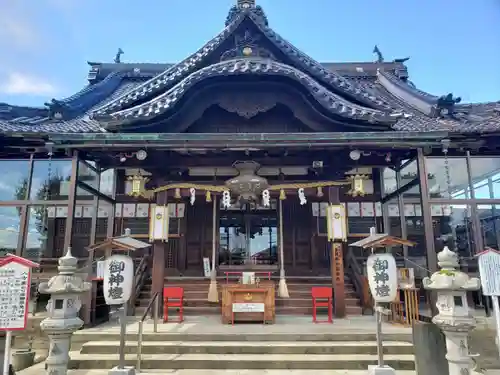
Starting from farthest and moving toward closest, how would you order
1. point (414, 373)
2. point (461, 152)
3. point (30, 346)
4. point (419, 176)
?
1. point (461, 152)
2. point (419, 176)
3. point (30, 346)
4. point (414, 373)

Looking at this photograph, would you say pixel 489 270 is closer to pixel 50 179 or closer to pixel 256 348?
pixel 256 348

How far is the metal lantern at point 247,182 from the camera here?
10367 mm

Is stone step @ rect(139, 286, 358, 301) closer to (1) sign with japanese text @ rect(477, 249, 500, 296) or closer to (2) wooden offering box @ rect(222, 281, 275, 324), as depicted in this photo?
(2) wooden offering box @ rect(222, 281, 275, 324)

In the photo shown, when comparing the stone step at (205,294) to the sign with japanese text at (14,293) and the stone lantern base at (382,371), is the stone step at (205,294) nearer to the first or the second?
the stone lantern base at (382,371)

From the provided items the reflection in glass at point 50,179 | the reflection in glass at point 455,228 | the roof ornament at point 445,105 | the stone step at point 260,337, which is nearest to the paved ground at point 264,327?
the stone step at point 260,337

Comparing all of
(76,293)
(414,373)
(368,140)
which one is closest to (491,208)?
(368,140)

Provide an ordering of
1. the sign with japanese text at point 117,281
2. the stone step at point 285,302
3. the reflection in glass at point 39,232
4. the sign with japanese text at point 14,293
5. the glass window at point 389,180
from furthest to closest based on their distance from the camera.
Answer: the glass window at point 389,180 → the reflection in glass at point 39,232 → the stone step at point 285,302 → the sign with japanese text at point 117,281 → the sign with japanese text at point 14,293

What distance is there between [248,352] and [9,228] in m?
9.65

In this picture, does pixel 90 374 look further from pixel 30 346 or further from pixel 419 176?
pixel 419 176

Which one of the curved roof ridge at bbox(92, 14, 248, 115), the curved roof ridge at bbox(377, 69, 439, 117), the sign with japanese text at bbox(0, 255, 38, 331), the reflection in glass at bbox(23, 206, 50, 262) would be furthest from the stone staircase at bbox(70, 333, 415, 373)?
the curved roof ridge at bbox(377, 69, 439, 117)

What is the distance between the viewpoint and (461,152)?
11594 mm

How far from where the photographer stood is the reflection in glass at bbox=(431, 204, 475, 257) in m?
11.9

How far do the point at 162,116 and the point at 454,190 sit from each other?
399 inches

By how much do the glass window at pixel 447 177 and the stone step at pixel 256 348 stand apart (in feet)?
21.8
